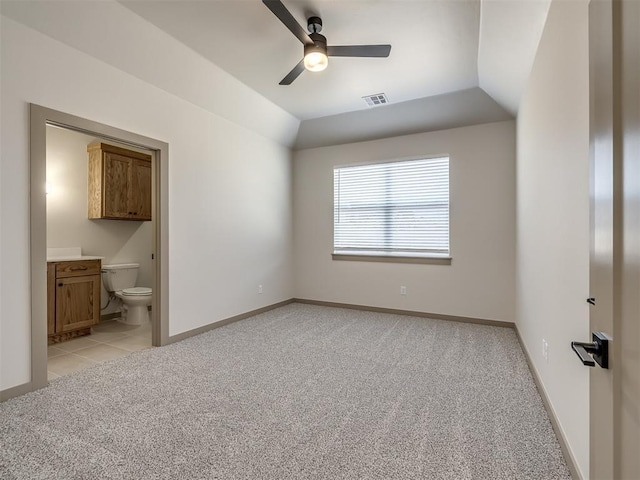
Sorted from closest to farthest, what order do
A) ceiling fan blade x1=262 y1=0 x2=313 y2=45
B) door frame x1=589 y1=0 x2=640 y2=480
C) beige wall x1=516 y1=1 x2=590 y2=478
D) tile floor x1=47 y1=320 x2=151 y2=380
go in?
door frame x1=589 y1=0 x2=640 y2=480, beige wall x1=516 y1=1 x2=590 y2=478, ceiling fan blade x1=262 y1=0 x2=313 y2=45, tile floor x1=47 y1=320 x2=151 y2=380

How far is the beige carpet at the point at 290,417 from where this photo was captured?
5.30ft

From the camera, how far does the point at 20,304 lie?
2.34m

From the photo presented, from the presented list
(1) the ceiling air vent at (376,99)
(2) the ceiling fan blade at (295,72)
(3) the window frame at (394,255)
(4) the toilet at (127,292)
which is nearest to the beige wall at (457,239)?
(3) the window frame at (394,255)

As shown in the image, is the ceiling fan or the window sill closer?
the ceiling fan

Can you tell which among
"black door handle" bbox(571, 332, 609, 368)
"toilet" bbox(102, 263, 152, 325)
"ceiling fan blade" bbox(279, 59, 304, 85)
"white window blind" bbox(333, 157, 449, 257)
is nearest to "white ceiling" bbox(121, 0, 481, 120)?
"ceiling fan blade" bbox(279, 59, 304, 85)

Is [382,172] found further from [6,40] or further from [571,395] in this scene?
[6,40]

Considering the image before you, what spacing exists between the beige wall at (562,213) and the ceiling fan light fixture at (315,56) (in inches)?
59.8

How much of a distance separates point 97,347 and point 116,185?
212 centimetres

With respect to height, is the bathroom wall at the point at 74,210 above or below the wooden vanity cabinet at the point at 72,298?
above

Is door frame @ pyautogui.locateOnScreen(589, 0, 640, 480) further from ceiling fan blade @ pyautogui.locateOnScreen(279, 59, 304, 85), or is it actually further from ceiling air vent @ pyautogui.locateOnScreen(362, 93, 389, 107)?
ceiling air vent @ pyautogui.locateOnScreen(362, 93, 389, 107)

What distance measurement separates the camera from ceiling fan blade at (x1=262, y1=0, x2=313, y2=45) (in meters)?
2.09

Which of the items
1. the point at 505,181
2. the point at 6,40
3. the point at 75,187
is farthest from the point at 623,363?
the point at 75,187

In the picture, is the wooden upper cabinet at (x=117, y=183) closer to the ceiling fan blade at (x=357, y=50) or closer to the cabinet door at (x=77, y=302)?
the cabinet door at (x=77, y=302)

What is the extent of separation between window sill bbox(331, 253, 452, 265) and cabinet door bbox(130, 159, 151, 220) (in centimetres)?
285
